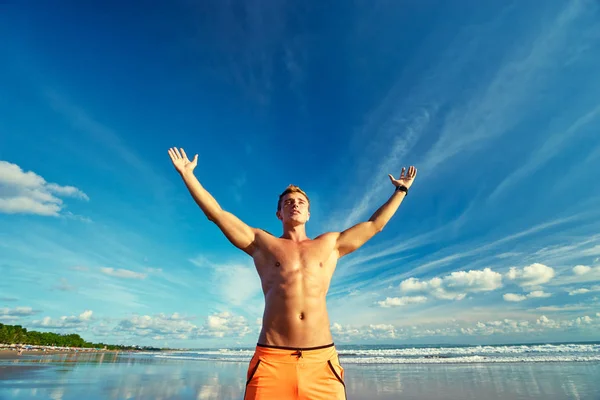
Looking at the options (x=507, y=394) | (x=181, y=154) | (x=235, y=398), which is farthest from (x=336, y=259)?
(x=507, y=394)

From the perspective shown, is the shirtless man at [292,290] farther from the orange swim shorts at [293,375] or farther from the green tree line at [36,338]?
the green tree line at [36,338]

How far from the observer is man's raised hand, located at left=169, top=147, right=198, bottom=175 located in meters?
3.12

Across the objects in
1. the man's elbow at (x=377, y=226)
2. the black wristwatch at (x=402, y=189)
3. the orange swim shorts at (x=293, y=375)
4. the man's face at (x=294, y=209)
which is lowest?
the orange swim shorts at (x=293, y=375)

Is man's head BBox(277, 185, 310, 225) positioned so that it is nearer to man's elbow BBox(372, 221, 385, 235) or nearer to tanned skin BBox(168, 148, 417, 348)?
tanned skin BBox(168, 148, 417, 348)

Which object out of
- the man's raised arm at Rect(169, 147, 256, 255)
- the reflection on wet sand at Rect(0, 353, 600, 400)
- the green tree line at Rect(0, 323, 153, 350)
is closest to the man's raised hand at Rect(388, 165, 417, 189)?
the man's raised arm at Rect(169, 147, 256, 255)

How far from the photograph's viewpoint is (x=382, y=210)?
144 inches

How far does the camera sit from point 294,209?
347 centimetres

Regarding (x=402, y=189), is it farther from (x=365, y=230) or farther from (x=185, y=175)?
(x=185, y=175)

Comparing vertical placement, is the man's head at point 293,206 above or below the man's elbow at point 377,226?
above

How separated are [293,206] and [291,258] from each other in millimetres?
594

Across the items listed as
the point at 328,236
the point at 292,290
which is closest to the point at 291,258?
the point at 292,290

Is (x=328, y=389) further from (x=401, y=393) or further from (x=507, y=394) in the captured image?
(x=507, y=394)

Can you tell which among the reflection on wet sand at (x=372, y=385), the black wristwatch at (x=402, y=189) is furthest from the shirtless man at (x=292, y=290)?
the reflection on wet sand at (x=372, y=385)

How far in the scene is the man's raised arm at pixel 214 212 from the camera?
2965 mm
